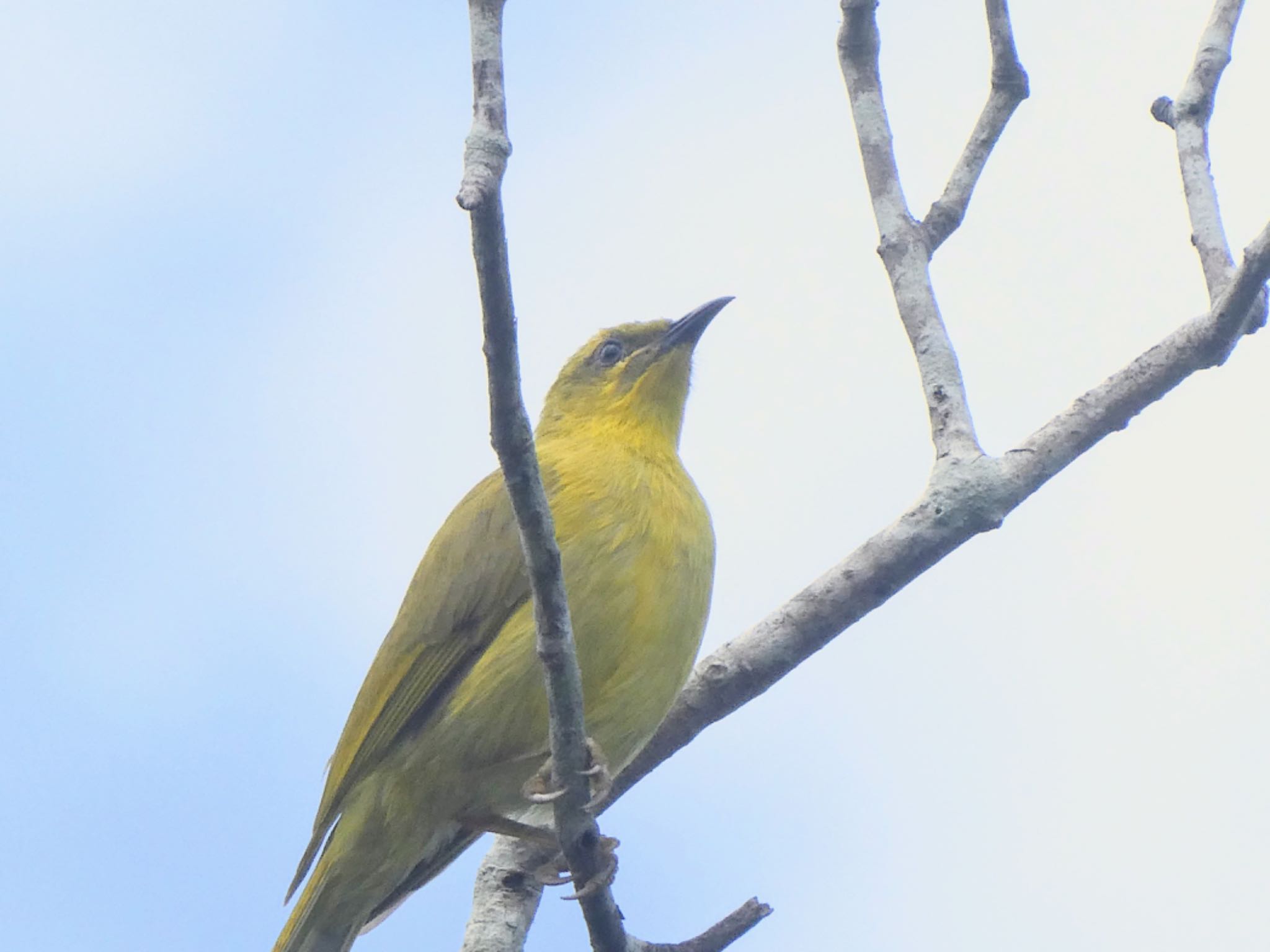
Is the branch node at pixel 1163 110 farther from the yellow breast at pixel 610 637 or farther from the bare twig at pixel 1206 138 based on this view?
the yellow breast at pixel 610 637

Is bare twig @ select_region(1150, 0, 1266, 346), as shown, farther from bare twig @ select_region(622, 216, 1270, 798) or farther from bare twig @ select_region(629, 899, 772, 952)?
bare twig @ select_region(629, 899, 772, 952)

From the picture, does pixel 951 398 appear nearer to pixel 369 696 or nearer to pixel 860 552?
pixel 860 552

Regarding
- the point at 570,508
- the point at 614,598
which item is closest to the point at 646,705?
the point at 614,598

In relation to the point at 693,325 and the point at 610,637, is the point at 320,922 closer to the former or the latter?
the point at 610,637

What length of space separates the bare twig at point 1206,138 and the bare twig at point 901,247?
39.0 inches

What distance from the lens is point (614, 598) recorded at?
479 centimetres

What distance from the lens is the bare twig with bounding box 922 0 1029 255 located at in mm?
6137

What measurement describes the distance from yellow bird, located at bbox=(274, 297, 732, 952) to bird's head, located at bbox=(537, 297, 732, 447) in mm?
658

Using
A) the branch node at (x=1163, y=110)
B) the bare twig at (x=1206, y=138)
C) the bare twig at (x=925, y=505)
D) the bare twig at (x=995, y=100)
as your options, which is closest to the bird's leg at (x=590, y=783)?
the bare twig at (x=925, y=505)

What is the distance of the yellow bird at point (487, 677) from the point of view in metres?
4.79

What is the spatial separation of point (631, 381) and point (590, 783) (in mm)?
2746

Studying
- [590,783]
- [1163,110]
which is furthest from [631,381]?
[590,783]

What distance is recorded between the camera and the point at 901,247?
588 centimetres

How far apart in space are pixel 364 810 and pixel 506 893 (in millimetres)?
902
